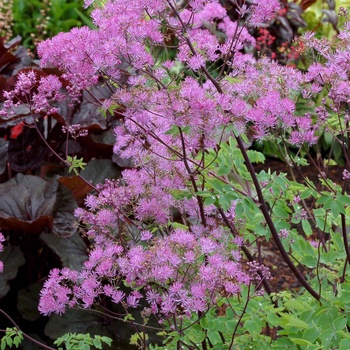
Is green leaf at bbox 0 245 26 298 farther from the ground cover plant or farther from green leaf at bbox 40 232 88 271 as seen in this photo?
the ground cover plant

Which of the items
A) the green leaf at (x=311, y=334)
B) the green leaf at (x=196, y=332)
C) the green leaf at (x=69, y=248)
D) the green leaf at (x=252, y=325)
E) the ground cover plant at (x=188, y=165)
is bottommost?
the green leaf at (x=69, y=248)

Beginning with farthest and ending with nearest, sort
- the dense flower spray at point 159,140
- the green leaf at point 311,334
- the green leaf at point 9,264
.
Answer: the green leaf at point 9,264 < the green leaf at point 311,334 < the dense flower spray at point 159,140

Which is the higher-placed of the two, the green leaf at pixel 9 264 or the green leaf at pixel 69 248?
the green leaf at pixel 69 248

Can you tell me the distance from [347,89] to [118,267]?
2.14 feet

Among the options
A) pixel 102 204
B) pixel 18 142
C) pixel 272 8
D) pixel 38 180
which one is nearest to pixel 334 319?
pixel 102 204

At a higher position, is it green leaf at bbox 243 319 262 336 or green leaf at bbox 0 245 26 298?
green leaf at bbox 243 319 262 336

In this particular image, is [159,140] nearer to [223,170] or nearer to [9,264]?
[223,170]

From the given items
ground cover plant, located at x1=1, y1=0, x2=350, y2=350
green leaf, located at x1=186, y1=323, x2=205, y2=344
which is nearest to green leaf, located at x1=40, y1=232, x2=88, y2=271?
ground cover plant, located at x1=1, y1=0, x2=350, y2=350

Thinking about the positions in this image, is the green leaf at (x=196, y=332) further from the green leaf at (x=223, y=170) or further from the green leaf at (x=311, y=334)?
the green leaf at (x=223, y=170)

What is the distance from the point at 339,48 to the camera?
65.9 inches

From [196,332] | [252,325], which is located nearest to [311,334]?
[252,325]

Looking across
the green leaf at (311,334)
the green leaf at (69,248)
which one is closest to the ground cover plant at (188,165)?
the green leaf at (311,334)

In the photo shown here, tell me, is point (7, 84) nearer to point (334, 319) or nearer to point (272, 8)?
point (272, 8)

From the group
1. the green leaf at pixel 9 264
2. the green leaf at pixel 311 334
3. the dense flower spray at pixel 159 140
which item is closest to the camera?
the dense flower spray at pixel 159 140
